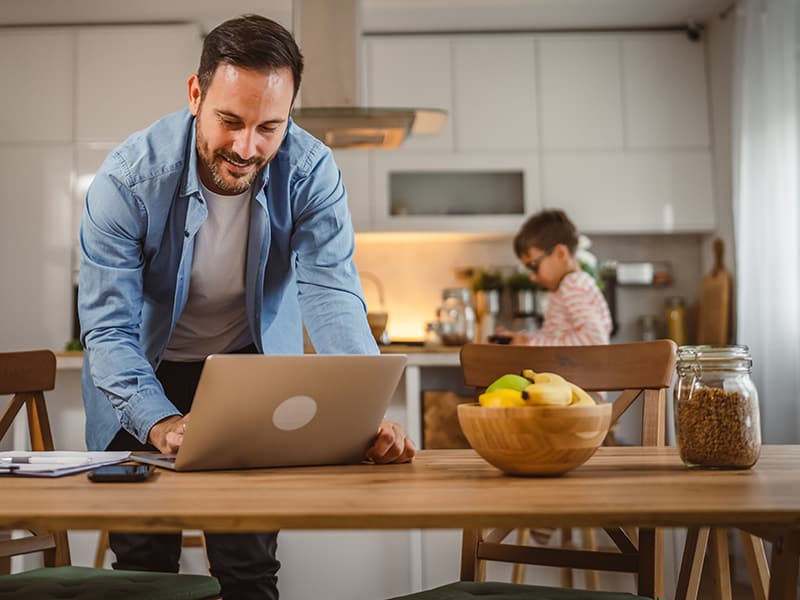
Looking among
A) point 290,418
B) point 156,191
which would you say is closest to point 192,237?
point 156,191

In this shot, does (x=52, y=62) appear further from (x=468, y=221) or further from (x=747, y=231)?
(x=747, y=231)

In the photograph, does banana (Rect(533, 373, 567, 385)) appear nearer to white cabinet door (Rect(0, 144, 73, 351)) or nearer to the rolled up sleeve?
the rolled up sleeve

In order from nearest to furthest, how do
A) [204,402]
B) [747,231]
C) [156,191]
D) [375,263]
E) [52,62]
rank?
[204,402]
[156,191]
[747,231]
[52,62]
[375,263]

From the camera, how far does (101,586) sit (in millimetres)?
1318

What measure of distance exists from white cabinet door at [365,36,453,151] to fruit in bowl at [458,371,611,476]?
12.7ft

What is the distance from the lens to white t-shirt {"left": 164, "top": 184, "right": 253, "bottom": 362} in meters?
1.64

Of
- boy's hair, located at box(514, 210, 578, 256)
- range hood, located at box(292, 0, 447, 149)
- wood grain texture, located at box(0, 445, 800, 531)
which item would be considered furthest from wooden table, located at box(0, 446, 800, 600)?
range hood, located at box(292, 0, 447, 149)

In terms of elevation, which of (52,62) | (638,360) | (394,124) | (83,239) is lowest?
(638,360)

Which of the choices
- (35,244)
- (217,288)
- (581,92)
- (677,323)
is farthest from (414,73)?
(217,288)

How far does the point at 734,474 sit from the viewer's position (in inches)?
39.5

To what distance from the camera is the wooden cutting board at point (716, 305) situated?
4.50 m

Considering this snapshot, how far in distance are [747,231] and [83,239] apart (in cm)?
329

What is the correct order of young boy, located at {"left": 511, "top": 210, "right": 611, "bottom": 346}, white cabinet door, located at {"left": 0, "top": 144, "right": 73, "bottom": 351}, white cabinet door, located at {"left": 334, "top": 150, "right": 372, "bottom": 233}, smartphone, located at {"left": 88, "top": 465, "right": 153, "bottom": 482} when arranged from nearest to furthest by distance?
smartphone, located at {"left": 88, "top": 465, "right": 153, "bottom": 482}, young boy, located at {"left": 511, "top": 210, "right": 611, "bottom": 346}, white cabinet door, located at {"left": 0, "top": 144, "right": 73, "bottom": 351}, white cabinet door, located at {"left": 334, "top": 150, "right": 372, "bottom": 233}

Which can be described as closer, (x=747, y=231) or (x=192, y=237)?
(x=192, y=237)
